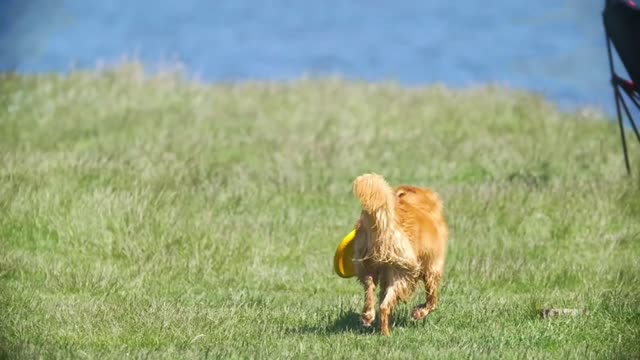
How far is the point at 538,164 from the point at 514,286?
5570 mm

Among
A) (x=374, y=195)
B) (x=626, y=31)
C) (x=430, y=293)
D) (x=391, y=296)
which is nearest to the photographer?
(x=374, y=195)

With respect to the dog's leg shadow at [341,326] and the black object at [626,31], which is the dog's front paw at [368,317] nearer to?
the dog's leg shadow at [341,326]

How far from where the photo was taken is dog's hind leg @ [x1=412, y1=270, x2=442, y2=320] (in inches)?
333

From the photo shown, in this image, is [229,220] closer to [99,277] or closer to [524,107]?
[99,277]

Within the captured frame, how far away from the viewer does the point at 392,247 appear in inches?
308

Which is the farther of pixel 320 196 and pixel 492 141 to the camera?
pixel 492 141

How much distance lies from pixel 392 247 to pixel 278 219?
4.57 metres

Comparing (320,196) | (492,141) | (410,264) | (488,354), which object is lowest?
(488,354)

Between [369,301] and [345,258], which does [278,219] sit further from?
[369,301]

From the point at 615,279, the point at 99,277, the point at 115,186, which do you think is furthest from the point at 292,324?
the point at 115,186

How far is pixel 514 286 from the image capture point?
10.2 metres

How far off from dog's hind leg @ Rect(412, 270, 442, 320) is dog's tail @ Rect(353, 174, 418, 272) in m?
0.50

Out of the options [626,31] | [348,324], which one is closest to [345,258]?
[348,324]

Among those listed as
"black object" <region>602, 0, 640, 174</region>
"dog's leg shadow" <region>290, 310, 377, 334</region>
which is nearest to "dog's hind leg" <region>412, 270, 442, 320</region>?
"dog's leg shadow" <region>290, 310, 377, 334</region>
